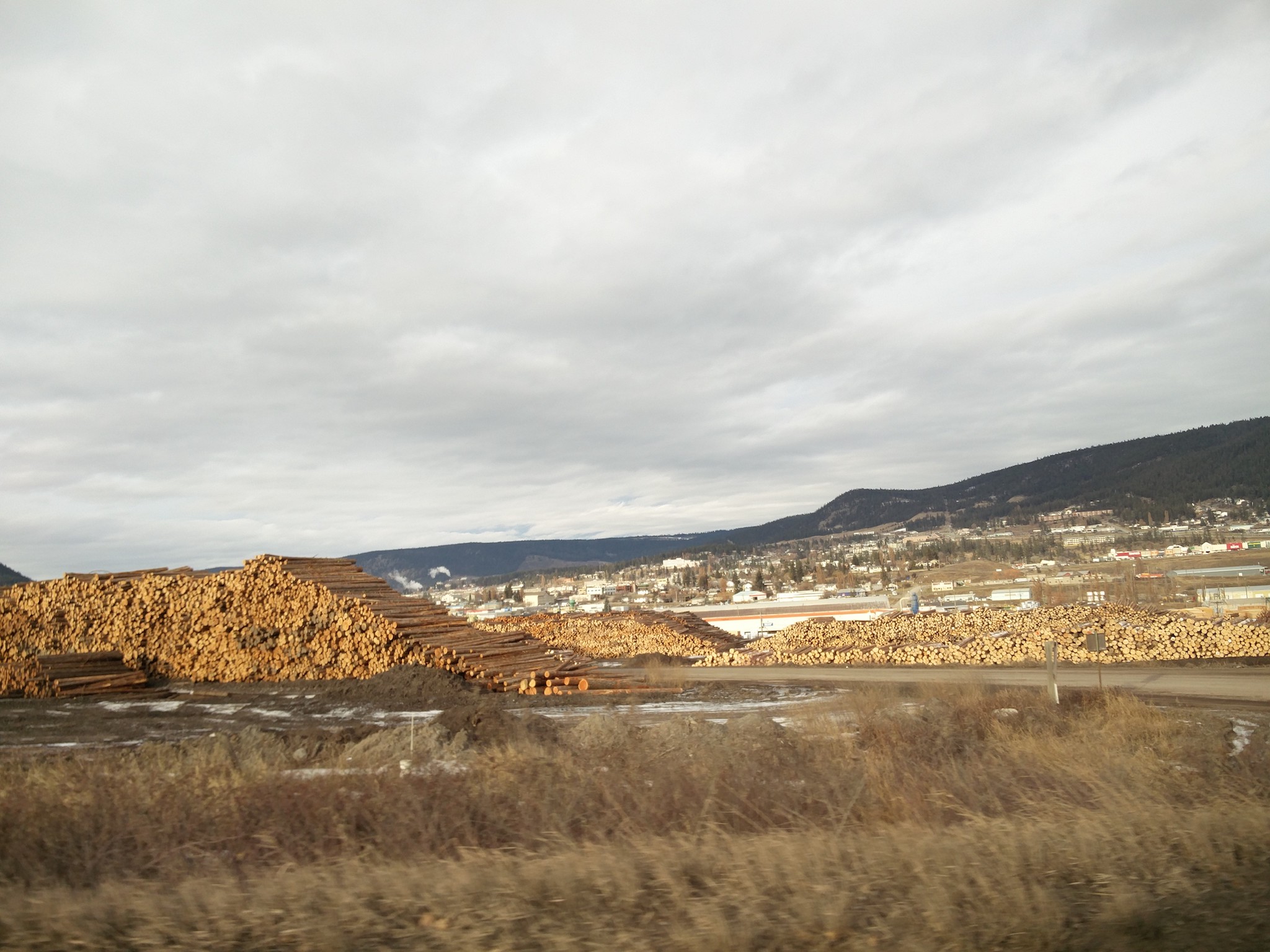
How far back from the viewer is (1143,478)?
147000mm

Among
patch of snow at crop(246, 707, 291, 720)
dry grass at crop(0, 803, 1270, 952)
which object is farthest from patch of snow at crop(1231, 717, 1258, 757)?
patch of snow at crop(246, 707, 291, 720)

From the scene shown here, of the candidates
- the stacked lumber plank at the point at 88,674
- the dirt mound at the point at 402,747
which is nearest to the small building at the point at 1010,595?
the stacked lumber plank at the point at 88,674

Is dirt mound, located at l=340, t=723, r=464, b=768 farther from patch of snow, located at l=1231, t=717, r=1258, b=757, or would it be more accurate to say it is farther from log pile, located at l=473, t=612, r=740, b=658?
log pile, located at l=473, t=612, r=740, b=658

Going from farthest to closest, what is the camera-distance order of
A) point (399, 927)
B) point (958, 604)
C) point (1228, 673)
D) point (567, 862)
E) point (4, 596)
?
point (958, 604) < point (4, 596) < point (1228, 673) < point (567, 862) < point (399, 927)

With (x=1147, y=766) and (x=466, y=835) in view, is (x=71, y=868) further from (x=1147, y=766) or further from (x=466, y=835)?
(x=1147, y=766)

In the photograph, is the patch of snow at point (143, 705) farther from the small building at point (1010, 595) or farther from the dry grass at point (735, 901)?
the small building at point (1010, 595)

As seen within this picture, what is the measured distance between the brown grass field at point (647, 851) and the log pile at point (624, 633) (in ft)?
87.9

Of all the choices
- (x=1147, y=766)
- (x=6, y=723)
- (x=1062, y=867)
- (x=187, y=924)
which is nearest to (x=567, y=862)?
(x=187, y=924)

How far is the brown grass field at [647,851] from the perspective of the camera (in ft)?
14.8

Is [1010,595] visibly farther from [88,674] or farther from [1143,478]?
[1143,478]

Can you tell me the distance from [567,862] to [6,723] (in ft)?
53.9

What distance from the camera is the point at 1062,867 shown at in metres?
5.36

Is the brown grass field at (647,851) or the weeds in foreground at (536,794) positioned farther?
the weeds in foreground at (536,794)

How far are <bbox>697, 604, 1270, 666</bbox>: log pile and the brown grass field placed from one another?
16.5 meters
